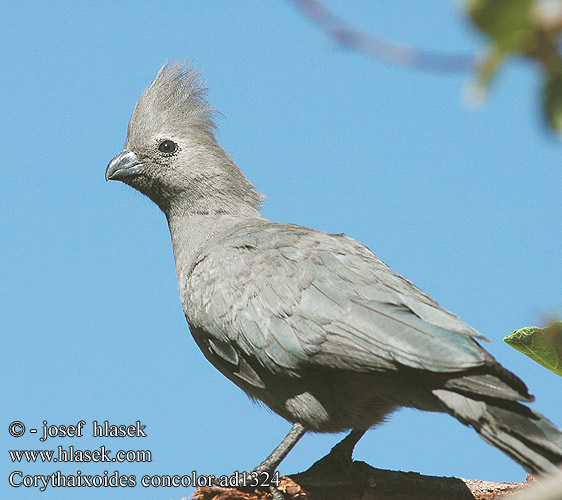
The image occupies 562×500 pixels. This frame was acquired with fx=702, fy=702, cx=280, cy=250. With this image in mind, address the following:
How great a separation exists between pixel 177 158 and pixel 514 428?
3.89 metres

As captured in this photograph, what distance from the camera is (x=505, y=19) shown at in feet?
2.83

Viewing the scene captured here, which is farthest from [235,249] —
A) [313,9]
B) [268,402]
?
[313,9]

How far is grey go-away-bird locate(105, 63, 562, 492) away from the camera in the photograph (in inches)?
155

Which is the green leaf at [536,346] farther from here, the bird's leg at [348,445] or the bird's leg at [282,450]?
the bird's leg at [348,445]

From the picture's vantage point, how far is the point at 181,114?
665 cm

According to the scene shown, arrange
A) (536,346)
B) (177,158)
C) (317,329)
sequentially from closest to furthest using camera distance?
1. (536,346)
2. (317,329)
3. (177,158)

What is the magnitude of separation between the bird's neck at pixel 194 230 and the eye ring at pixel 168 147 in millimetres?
587

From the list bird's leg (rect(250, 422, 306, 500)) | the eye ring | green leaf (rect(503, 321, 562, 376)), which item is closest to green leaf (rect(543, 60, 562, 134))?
green leaf (rect(503, 321, 562, 376))

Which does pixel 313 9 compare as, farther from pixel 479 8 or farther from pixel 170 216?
pixel 170 216

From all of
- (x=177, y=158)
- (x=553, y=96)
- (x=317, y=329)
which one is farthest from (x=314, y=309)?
(x=553, y=96)

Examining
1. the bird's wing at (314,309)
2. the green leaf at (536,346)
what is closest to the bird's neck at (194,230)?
the bird's wing at (314,309)

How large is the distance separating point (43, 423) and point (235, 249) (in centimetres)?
205

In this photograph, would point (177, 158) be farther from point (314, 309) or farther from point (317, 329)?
point (317, 329)

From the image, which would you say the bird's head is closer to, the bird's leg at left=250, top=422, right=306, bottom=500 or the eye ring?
the eye ring
